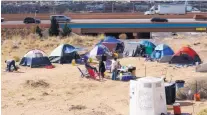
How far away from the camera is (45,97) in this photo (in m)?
17.0

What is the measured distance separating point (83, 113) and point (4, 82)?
652cm

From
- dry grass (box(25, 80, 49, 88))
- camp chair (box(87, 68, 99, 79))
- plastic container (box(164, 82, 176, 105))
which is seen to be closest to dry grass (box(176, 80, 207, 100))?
plastic container (box(164, 82, 176, 105))

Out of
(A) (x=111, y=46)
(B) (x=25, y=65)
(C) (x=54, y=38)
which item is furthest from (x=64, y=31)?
(B) (x=25, y=65)

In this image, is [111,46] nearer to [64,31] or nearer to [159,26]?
[64,31]

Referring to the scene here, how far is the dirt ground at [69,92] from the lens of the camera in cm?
1498

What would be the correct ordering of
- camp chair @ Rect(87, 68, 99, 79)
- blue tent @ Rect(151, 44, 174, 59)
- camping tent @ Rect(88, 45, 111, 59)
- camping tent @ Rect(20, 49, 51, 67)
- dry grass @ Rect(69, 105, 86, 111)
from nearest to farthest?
dry grass @ Rect(69, 105, 86, 111) < camp chair @ Rect(87, 68, 99, 79) < camping tent @ Rect(20, 49, 51, 67) < blue tent @ Rect(151, 44, 174, 59) < camping tent @ Rect(88, 45, 111, 59)

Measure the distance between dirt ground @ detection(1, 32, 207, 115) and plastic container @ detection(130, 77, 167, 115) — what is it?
1460mm

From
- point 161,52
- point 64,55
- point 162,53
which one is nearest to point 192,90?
point 162,53

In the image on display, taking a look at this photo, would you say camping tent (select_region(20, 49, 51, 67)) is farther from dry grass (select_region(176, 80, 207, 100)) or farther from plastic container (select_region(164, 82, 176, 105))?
plastic container (select_region(164, 82, 176, 105))

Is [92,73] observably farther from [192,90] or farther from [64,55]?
[64,55]

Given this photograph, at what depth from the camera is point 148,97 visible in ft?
41.5

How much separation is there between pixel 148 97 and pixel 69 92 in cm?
576

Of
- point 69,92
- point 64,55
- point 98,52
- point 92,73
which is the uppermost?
point 98,52

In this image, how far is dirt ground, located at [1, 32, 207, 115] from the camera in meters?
15.0
